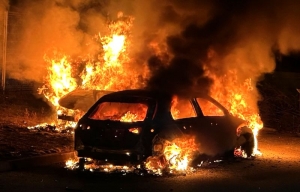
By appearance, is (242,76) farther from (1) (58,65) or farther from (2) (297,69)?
(2) (297,69)

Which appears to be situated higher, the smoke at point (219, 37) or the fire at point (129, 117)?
the smoke at point (219, 37)

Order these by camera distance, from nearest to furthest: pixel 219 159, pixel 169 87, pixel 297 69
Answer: pixel 219 159 < pixel 169 87 < pixel 297 69

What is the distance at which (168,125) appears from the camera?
10.5 m

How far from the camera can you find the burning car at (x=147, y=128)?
1022 centimetres

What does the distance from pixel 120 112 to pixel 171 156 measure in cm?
119

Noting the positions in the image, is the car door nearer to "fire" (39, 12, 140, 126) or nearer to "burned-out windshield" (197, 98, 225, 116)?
"burned-out windshield" (197, 98, 225, 116)

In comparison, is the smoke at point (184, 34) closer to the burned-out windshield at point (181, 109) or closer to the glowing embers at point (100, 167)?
the burned-out windshield at point (181, 109)

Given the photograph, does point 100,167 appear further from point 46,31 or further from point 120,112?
point 46,31

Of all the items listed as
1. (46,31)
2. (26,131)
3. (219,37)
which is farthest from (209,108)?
(46,31)

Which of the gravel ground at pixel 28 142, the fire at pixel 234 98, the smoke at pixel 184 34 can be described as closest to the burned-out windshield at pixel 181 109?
the smoke at pixel 184 34

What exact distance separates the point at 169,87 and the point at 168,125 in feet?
9.46

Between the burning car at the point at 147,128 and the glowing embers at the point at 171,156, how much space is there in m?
0.02

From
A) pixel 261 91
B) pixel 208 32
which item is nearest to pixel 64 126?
pixel 208 32

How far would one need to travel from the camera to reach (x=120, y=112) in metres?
11.0
